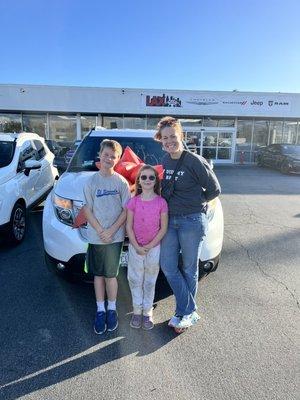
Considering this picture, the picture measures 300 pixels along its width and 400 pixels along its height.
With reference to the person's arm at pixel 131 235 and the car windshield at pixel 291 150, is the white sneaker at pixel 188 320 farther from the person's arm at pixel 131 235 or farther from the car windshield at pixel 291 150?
the car windshield at pixel 291 150

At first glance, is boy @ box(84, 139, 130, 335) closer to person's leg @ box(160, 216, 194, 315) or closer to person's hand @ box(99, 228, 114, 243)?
person's hand @ box(99, 228, 114, 243)

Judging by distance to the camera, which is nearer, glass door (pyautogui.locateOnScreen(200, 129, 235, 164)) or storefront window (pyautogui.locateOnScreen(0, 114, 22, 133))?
storefront window (pyautogui.locateOnScreen(0, 114, 22, 133))

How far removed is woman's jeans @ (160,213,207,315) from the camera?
3014 mm

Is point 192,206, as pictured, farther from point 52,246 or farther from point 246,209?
point 246,209

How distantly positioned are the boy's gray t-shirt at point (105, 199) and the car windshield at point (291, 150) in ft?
58.7

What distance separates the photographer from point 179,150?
2953mm

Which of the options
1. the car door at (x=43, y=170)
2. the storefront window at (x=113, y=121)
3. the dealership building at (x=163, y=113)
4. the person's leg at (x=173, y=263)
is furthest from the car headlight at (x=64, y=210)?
the storefront window at (x=113, y=121)

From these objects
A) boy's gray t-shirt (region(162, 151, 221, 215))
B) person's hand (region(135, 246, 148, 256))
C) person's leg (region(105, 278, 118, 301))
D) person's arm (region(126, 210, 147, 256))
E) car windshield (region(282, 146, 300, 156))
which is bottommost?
person's leg (region(105, 278, 118, 301))

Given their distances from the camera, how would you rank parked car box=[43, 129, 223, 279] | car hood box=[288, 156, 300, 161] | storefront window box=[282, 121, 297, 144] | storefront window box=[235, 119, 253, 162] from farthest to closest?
storefront window box=[282, 121, 297, 144], storefront window box=[235, 119, 253, 162], car hood box=[288, 156, 300, 161], parked car box=[43, 129, 223, 279]

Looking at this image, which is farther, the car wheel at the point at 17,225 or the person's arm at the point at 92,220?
the car wheel at the point at 17,225

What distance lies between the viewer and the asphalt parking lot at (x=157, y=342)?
2531 millimetres

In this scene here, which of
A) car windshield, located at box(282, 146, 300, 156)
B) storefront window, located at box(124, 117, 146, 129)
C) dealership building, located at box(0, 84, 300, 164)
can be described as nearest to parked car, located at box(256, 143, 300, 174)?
car windshield, located at box(282, 146, 300, 156)

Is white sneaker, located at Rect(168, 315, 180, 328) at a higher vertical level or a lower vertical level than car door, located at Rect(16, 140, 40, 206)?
lower

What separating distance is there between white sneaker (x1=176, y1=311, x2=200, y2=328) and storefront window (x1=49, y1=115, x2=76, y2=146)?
20982 millimetres
